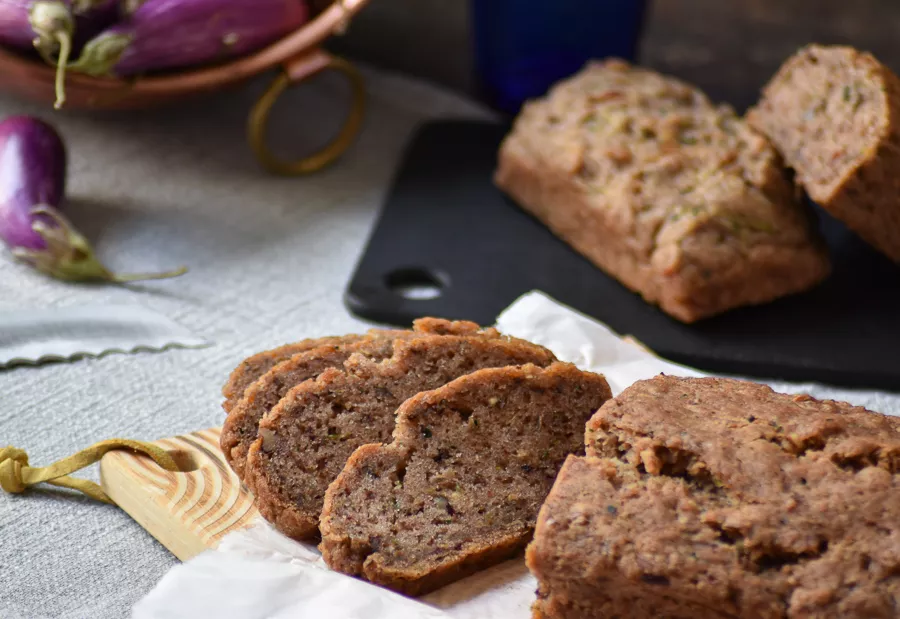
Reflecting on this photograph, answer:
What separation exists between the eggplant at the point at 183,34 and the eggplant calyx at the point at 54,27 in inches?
3.2

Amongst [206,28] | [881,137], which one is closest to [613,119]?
[881,137]

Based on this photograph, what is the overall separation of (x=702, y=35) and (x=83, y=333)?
12.5 ft

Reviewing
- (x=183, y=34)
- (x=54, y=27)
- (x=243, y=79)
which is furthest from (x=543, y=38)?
(x=54, y=27)

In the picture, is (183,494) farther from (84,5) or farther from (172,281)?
(84,5)

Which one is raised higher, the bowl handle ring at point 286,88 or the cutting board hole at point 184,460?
the bowl handle ring at point 286,88

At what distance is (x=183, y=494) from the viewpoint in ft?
7.89

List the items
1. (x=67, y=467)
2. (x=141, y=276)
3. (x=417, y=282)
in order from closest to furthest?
1. (x=67, y=467)
2. (x=141, y=276)
3. (x=417, y=282)

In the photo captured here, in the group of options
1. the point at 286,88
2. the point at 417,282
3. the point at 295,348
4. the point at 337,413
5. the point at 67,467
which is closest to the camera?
the point at 337,413

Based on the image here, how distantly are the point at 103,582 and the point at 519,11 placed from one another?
3.11 meters

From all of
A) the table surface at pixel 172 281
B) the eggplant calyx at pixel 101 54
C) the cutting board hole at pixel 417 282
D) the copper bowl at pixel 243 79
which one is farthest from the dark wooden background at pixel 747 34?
the eggplant calyx at pixel 101 54

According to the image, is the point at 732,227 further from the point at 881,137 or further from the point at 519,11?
the point at 519,11

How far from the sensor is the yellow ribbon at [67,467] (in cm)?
250

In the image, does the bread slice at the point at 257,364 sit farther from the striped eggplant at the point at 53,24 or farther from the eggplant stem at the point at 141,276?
the striped eggplant at the point at 53,24

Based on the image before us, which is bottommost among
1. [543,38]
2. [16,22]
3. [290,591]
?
[290,591]
